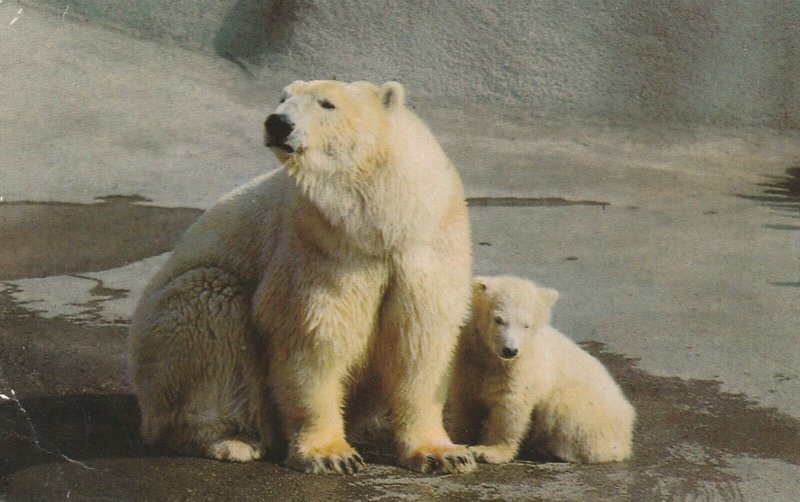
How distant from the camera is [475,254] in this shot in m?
6.66

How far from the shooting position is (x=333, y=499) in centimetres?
351

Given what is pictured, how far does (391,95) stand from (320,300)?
0.67m

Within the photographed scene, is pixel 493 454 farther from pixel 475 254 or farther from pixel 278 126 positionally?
pixel 475 254

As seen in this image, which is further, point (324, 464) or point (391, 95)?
point (324, 464)

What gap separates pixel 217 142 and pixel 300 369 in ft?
17.5

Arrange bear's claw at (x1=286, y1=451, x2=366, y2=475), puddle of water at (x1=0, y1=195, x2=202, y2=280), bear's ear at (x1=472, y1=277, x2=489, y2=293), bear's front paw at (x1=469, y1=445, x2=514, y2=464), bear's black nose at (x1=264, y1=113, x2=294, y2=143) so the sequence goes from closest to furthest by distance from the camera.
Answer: bear's black nose at (x1=264, y1=113, x2=294, y2=143)
bear's claw at (x1=286, y1=451, x2=366, y2=475)
bear's front paw at (x1=469, y1=445, x2=514, y2=464)
bear's ear at (x1=472, y1=277, x2=489, y2=293)
puddle of water at (x1=0, y1=195, x2=202, y2=280)

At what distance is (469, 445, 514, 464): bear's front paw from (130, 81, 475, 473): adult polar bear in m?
0.13

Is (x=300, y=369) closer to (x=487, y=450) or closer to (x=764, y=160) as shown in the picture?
(x=487, y=450)

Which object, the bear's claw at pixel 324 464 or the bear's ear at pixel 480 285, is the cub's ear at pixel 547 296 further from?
the bear's claw at pixel 324 464

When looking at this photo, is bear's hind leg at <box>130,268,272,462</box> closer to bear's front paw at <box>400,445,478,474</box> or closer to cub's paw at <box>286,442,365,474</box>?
cub's paw at <box>286,442,365,474</box>

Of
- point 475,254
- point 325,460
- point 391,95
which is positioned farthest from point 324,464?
point 475,254

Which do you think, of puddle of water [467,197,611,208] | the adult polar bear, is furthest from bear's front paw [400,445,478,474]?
puddle of water [467,197,611,208]

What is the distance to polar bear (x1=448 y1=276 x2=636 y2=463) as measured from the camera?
3.97 m

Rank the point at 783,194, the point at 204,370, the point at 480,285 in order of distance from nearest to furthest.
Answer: the point at 204,370 → the point at 480,285 → the point at 783,194
